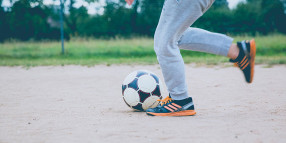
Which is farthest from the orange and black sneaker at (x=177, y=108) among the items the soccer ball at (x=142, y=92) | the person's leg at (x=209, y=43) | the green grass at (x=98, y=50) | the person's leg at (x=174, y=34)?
the green grass at (x=98, y=50)

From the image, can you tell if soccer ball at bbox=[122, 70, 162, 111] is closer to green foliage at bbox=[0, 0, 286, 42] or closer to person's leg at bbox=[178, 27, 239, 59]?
person's leg at bbox=[178, 27, 239, 59]

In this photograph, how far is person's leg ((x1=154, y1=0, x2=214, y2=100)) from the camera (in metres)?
2.59

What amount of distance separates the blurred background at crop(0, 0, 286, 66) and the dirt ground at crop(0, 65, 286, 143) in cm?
463

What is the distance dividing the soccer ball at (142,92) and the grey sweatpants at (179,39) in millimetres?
429

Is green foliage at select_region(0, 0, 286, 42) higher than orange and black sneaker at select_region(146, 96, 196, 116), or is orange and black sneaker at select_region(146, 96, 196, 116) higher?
green foliage at select_region(0, 0, 286, 42)

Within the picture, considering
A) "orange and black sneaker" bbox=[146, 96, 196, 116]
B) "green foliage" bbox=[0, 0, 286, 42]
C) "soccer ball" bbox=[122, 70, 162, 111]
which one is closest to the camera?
"orange and black sneaker" bbox=[146, 96, 196, 116]

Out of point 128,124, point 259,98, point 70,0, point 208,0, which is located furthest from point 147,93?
point 70,0

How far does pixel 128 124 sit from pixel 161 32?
872 mm

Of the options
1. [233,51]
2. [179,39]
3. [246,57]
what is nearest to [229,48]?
[233,51]

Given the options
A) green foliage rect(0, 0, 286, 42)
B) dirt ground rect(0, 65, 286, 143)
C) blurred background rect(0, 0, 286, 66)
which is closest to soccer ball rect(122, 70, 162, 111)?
dirt ground rect(0, 65, 286, 143)

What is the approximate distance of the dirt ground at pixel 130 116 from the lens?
2.25m

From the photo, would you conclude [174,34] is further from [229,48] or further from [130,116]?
[130,116]

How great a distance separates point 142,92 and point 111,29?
23276 millimetres

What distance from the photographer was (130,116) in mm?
3047
